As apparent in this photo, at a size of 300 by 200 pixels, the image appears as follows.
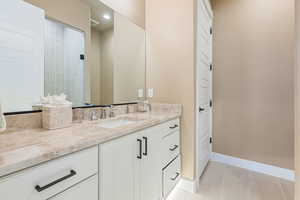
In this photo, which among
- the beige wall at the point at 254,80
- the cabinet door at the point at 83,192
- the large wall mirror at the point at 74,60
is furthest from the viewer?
the beige wall at the point at 254,80

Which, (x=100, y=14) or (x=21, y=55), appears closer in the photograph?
(x=21, y=55)

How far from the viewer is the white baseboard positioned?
197cm

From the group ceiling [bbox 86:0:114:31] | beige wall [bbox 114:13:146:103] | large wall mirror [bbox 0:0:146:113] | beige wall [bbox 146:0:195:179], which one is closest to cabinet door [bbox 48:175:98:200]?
large wall mirror [bbox 0:0:146:113]

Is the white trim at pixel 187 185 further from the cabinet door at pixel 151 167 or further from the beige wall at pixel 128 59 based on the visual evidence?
the beige wall at pixel 128 59

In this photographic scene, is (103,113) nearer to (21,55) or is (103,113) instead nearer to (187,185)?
(21,55)

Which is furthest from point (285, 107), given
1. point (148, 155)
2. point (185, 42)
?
point (148, 155)

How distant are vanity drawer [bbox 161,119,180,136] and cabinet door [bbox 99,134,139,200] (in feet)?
1.44

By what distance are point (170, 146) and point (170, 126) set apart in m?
0.21

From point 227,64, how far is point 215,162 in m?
1.58

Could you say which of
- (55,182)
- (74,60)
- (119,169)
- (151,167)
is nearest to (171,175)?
(151,167)

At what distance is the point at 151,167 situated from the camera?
1273 mm

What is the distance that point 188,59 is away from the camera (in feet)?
5.76

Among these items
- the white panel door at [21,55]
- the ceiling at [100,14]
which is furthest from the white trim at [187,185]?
the ceiling at [100,14]

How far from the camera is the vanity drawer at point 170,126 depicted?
1479mm
